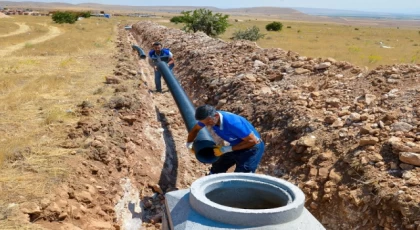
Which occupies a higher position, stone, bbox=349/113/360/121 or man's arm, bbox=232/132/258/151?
stone, bbox=349/113/360/121

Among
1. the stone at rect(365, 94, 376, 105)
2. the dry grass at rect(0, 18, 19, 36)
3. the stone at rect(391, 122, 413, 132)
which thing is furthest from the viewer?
the dry grass at rect(0, 18, 19, 36)

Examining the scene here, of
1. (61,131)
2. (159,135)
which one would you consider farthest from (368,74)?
(61,131)

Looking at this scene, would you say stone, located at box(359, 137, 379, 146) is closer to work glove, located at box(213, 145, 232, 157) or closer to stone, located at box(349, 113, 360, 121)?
stone, located at box(349, 113, 360, 121)

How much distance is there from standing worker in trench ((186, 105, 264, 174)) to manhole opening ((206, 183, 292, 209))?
107 centimetres

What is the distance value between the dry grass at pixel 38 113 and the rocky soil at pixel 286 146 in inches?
11.7

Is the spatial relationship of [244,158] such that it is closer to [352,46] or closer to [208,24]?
[352,46]

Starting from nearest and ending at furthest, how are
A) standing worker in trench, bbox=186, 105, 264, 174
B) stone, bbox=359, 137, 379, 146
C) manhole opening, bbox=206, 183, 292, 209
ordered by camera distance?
manhole opening, bbox=206, 183, 292, 209
standing worker in trench, bbox=186, 105, 264, 174
stone, bbox=359, 137, 379, 146

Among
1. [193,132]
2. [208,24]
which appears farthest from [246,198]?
[208,24]

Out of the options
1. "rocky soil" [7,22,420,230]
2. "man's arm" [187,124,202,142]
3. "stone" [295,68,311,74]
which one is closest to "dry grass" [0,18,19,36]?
"rocky soil" [7,22,420,230]

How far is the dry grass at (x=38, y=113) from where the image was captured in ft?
17.4

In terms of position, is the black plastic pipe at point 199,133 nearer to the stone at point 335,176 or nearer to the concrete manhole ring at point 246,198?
the concrete manhole ring at point 246,198

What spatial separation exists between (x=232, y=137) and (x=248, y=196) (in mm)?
1171

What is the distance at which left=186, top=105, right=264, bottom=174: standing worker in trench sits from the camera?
5.04 meters

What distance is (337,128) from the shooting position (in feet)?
21.4
